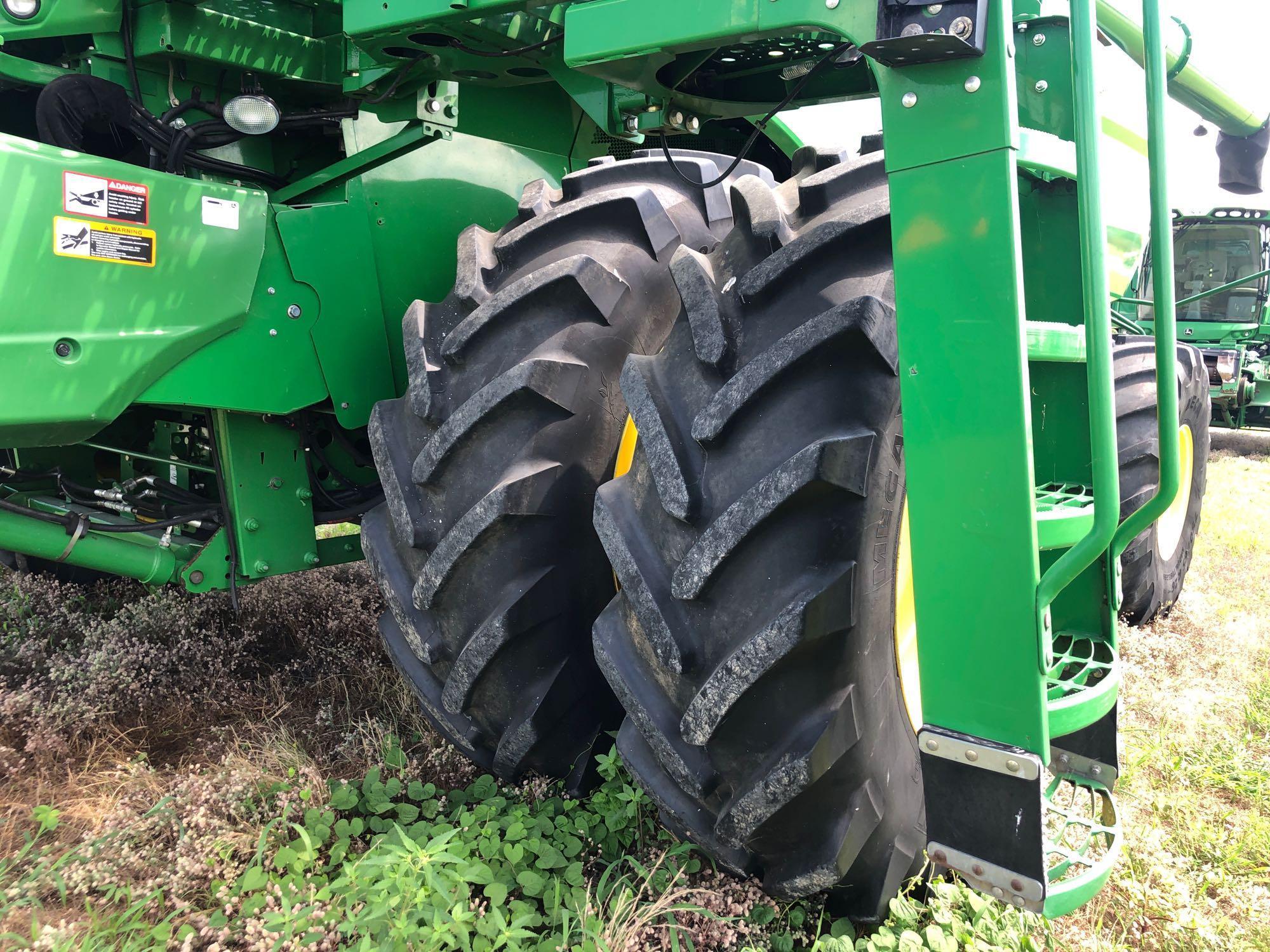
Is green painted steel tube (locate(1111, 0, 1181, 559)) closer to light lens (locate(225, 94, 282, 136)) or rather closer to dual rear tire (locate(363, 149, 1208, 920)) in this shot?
dual rear tire (locate(363, 149, 1208, 920))

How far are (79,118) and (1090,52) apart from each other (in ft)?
6.43

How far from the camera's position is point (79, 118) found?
205 cm

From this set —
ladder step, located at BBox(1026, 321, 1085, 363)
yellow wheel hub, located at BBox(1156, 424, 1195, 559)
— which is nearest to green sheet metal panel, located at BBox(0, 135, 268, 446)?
ladder step, located at BBox(1026, 321, 1085, 363)

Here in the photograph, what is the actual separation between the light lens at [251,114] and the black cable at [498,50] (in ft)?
1.63

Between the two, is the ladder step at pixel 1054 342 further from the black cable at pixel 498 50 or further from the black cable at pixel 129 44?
the black cable at pixel 129 44

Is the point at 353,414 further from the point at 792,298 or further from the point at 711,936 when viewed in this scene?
the point at 711,936

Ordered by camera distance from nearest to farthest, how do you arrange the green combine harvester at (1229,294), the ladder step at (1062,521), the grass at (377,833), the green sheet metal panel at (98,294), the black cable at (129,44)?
the ladder step at (1062,521)
the grass at (377,833)
the green sheet metal panel at (98,294)
the black cable at (129,44)
the green combine harvester at (1229,294)

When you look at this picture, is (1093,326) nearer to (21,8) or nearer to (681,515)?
(681,515)

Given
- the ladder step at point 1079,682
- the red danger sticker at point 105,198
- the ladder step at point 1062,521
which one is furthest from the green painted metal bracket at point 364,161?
the ladder step at point 1079,682

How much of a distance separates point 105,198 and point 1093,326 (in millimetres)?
1767

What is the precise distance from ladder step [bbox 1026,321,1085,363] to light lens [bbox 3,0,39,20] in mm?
2112

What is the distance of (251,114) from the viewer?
2.14 meters

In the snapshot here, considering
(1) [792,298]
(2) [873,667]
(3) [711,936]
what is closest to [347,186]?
(1) [792,298]

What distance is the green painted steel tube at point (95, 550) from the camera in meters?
2.23
